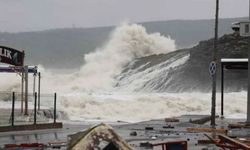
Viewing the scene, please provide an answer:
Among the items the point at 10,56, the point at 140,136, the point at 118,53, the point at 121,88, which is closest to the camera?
the point at 140,136

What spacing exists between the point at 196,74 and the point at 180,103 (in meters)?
27.1

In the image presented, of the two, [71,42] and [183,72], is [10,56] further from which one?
[71,42]

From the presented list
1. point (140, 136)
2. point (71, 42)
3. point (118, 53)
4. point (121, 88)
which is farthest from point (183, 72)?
point (71, 42)

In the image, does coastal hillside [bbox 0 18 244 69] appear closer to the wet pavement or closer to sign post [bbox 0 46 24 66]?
sign post [bbox 0 46 24 66]

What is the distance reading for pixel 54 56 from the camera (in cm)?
14938

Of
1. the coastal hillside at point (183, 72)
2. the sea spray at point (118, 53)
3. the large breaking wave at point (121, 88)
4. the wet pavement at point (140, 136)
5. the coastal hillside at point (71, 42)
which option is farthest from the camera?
the coastal hillside at point (71, 42)

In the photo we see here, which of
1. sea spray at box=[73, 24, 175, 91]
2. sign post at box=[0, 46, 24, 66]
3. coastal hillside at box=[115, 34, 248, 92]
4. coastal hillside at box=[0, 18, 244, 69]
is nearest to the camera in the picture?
sign post at box=[0, 46, 24, 66]

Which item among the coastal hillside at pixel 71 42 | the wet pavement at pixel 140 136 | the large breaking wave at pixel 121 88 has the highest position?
the coastal hillside at pixel 71 42

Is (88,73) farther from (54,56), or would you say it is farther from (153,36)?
(54,56)

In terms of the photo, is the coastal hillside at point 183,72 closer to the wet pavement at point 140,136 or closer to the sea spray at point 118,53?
the sea spray at point 118,53

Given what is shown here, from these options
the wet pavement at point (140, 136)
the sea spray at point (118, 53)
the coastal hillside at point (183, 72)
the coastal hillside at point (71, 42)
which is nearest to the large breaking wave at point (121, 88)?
the sea spray at point (118, 53)

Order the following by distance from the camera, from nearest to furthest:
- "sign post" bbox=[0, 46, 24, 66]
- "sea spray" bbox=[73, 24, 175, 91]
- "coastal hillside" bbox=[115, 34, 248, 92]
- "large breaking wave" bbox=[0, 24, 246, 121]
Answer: "sign post" bbox=[0, 46, 24, 66]
"large breaking wave" bbox=[0, 24, 246, 121]
"coastal hillside" bbox=[115, 34, 248, 92]
"sea spray" bbox=[73, 24, 175, 91]

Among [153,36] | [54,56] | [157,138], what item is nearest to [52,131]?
[157,138]

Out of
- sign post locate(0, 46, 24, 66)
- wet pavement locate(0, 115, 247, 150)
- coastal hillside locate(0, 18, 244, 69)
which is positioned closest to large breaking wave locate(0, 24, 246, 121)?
sign post locate(0, 46, 24, 66)
